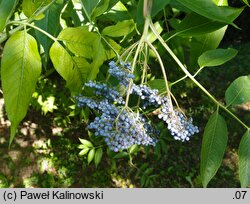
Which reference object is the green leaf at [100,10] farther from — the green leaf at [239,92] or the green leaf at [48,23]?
the green leaf at [239,92]

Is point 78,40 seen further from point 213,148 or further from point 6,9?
point 213,148

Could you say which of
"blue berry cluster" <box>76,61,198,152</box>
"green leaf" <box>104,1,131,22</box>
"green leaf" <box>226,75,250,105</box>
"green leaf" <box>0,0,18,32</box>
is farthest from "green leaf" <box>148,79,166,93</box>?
"green leaf" <box>0,0,18,32</box>

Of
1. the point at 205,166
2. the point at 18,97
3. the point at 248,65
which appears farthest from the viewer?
the point at 248,65

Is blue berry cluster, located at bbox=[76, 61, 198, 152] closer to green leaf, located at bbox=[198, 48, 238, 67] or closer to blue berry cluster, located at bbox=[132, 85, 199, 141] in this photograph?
blue berry cluster, located at bbox=[132, 85, 199, 141]

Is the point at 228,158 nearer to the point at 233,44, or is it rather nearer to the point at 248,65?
the point at 248,65

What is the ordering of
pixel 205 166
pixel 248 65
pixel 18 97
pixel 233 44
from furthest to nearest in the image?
pixel 233 44 → pixel 248 65 → pixel 205 166 → pixel 18 97

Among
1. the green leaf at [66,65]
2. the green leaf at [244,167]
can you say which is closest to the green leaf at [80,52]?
the green leaf at [66,65]

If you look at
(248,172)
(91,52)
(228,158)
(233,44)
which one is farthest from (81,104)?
(233,44)
